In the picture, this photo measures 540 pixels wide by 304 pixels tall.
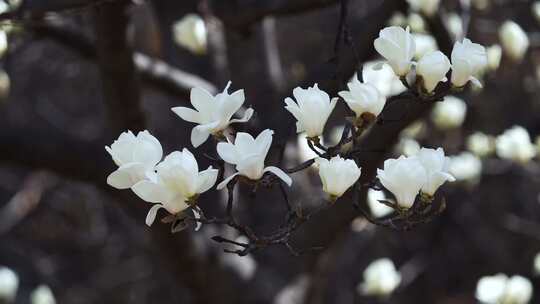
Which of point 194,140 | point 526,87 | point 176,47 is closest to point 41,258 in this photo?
point 176,47

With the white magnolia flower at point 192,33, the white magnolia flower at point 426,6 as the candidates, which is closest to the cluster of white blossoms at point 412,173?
the white magnolia flower at point 426,6

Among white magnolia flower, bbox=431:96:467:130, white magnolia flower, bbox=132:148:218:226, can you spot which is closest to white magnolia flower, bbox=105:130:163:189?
white magnolia flower, bbox=132:148:218:226

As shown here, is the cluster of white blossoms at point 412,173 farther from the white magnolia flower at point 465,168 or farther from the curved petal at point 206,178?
the white magnolia flower at point 465,168

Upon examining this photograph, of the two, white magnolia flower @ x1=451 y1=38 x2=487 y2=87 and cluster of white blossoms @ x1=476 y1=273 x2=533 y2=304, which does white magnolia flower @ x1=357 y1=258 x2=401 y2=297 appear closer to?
cluster of white blossoms @ x1=476 y1=273 x2=533 y2=304

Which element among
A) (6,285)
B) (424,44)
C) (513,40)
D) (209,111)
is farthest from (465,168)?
(209,111)

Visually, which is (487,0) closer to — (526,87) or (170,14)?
(526,87)
